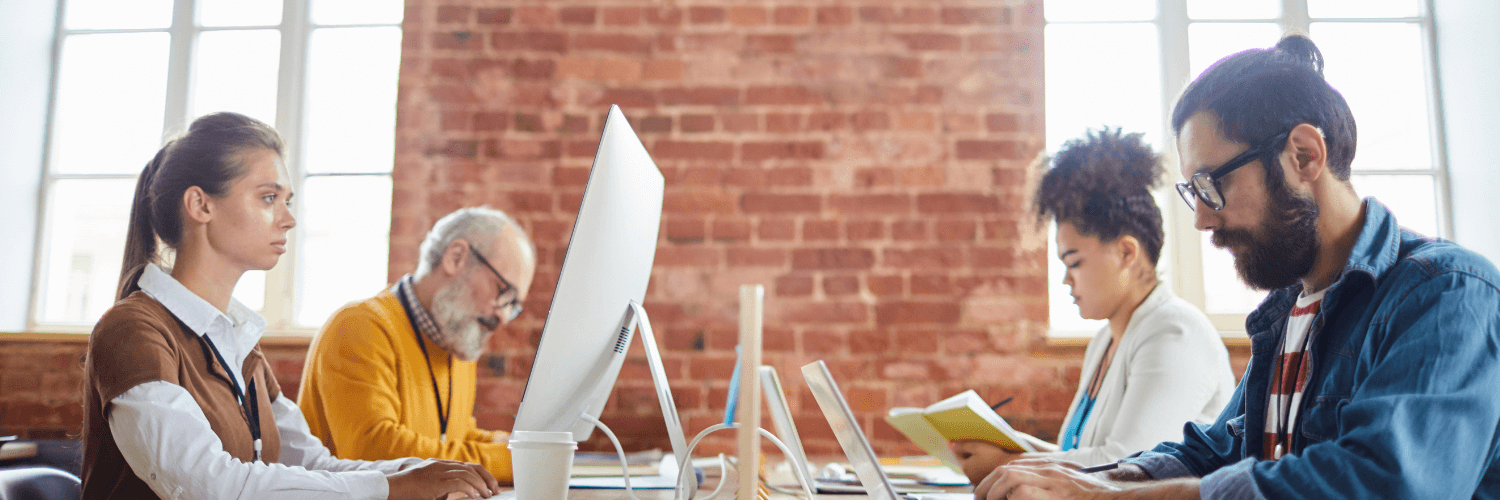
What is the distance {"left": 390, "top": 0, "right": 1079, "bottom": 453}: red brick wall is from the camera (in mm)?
2443

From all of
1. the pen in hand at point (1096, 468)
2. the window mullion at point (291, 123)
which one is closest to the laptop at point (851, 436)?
the pen in hand at point (1096, 468)

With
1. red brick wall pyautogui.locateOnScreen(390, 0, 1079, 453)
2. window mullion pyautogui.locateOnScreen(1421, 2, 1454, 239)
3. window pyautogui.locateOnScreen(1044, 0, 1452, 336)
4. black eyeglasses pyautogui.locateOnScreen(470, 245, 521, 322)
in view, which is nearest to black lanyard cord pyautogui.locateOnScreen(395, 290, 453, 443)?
black eyeglasses pyautogui.locateOnScreen(470, 245, 521, 322)

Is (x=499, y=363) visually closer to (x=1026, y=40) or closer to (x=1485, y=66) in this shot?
(x=1026, y=40)

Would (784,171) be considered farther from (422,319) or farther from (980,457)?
(980,457)

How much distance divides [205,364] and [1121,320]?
1.71m

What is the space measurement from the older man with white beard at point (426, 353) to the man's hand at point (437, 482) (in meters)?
0.55

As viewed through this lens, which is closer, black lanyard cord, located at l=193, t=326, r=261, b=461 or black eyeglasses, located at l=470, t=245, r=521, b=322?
black lanyard cord, located at l=193, t=326, r=261, b=461

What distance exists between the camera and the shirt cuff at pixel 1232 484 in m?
0.84

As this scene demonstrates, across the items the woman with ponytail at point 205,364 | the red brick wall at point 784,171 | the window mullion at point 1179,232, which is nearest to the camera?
the woman with ponytail at point 205,364

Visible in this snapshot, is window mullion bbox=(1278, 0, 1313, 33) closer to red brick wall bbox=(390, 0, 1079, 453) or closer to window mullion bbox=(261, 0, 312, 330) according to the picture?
red brick wall bbox=(390, 0, 1079, 453)

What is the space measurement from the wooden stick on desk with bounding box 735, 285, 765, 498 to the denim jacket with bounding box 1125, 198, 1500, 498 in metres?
0.51

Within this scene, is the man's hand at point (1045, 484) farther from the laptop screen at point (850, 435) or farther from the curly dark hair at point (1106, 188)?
the curly dark hair at point (1106, 188)

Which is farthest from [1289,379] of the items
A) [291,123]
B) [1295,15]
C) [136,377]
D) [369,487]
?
[291,123]

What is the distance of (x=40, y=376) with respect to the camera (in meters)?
2.50
